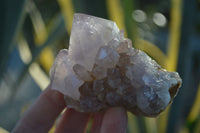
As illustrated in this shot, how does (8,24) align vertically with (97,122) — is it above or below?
above

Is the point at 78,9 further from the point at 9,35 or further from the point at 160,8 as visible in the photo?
the point at 160,8

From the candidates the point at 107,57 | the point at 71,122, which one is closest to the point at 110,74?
the point at 107,57

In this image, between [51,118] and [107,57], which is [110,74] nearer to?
[107,57]

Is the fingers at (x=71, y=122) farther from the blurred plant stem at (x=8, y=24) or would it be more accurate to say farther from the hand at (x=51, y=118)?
the blurred plant stem at (x=8, y=24)

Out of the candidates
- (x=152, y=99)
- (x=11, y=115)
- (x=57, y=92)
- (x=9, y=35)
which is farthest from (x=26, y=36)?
(x=152, y=99)

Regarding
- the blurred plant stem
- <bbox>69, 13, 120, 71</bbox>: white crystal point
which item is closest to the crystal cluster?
<bbox>69, 13, 120, 71</bbox>: white crystal point
